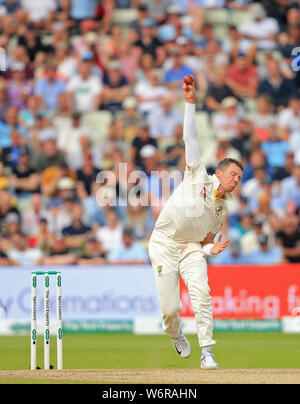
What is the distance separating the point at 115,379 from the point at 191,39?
1248 cm

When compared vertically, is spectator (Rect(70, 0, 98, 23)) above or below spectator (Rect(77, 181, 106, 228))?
above

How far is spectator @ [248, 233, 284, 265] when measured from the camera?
52.3 ft

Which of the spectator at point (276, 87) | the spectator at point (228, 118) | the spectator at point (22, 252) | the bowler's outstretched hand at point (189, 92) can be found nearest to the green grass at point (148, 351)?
the spectator at point (22, 252)

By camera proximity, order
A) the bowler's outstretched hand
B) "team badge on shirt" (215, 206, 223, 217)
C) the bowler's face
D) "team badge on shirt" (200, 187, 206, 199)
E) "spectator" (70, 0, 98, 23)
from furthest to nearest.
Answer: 1. "spectator" (70, 0, 98, 23)
2. "team badge on shirt" (215, 206, 223, 217)
3. "team badge on shirt" (200, 187, 206, 199)
4. the bowler's face
5. the bowler's outstretched hand

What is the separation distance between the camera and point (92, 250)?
16.0 meters

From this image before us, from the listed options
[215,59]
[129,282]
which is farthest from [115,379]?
[215,59]

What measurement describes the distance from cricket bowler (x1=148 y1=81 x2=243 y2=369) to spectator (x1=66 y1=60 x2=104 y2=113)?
394 inches

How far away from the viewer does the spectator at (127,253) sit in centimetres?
1583

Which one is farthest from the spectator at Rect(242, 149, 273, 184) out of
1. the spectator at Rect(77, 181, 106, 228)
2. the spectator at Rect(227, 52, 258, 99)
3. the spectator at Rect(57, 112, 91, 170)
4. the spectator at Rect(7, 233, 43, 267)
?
the spectator at Rect(7, 233, 43, 267)

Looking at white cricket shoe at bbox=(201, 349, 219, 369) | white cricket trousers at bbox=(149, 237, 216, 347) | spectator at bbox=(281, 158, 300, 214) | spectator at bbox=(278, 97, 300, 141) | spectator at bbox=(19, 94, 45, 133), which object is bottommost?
white cricket shoe at bbox=(201, 349, 219, 369)

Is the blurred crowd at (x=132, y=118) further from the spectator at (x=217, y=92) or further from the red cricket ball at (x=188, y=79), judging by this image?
the red cricket ball at (x=188, y=79)

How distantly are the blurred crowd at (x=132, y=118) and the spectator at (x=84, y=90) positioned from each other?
0.08 ft

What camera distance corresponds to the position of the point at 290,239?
1596 centimetres

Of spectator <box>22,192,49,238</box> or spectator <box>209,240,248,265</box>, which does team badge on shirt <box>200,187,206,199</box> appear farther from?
spectator <box>22,192,49,238</box>
